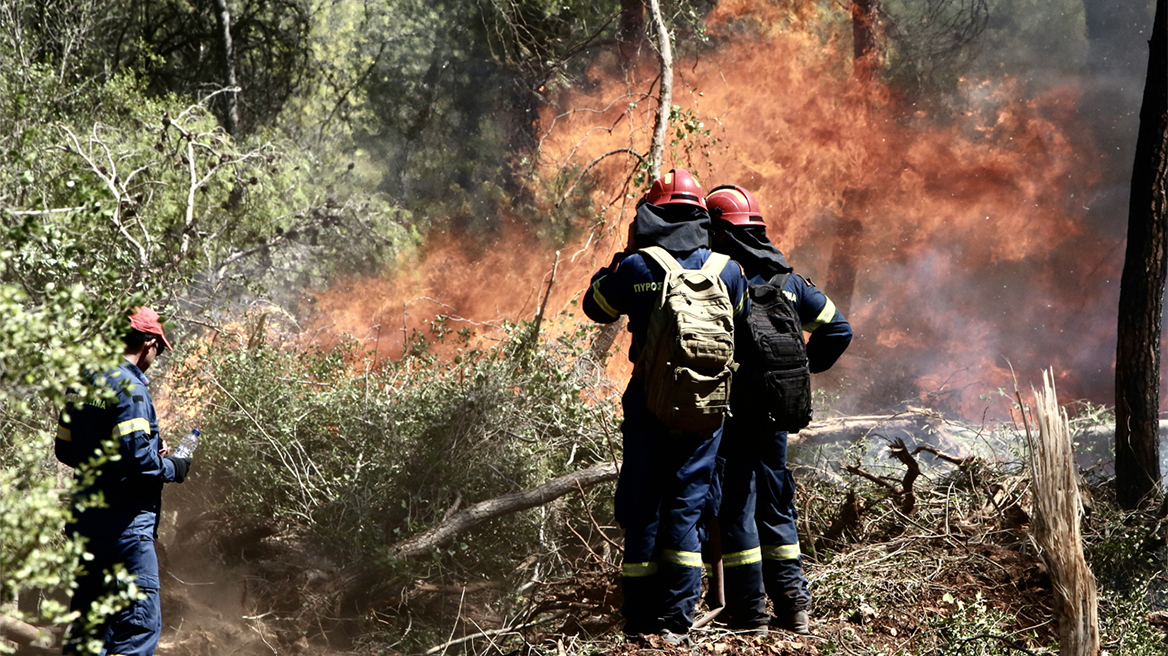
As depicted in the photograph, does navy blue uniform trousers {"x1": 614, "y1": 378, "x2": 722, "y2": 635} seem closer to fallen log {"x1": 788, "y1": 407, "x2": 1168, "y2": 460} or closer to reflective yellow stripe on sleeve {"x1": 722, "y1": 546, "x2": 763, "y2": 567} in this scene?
reflective yellow stripe on sleeve {"x1": 722, "y1": 546, "x2": 763, "y2": 567}

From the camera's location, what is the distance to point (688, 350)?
11.5 feet

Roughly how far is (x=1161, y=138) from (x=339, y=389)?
622cm

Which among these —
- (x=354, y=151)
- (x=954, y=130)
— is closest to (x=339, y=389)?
(x=354, y=151)

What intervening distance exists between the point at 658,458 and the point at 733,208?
4.29ft

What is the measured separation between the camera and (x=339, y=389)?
6172mm

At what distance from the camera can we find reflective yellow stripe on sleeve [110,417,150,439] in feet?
11.2

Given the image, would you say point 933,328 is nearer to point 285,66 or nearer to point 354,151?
point 354,151

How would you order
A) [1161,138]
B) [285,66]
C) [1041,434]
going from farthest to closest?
[285,66] < [1161,138] < [1041,434]

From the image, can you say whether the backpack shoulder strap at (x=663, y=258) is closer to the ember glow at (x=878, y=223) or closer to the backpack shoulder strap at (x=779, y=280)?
the backpack shoulder strap at (x=779, y=280)

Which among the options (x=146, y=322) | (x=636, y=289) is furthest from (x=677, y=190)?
(x=146, y=322)

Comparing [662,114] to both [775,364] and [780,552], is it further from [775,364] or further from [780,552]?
[780,552]

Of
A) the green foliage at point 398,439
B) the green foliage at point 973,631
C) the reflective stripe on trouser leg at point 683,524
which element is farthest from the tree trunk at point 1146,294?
the reflective stripe on trouser leg at point 683,524

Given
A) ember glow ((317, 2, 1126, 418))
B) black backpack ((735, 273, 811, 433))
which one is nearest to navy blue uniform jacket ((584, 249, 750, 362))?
black backpack ((735, 273, 811, 433))

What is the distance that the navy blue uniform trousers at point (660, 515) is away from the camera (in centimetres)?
354
